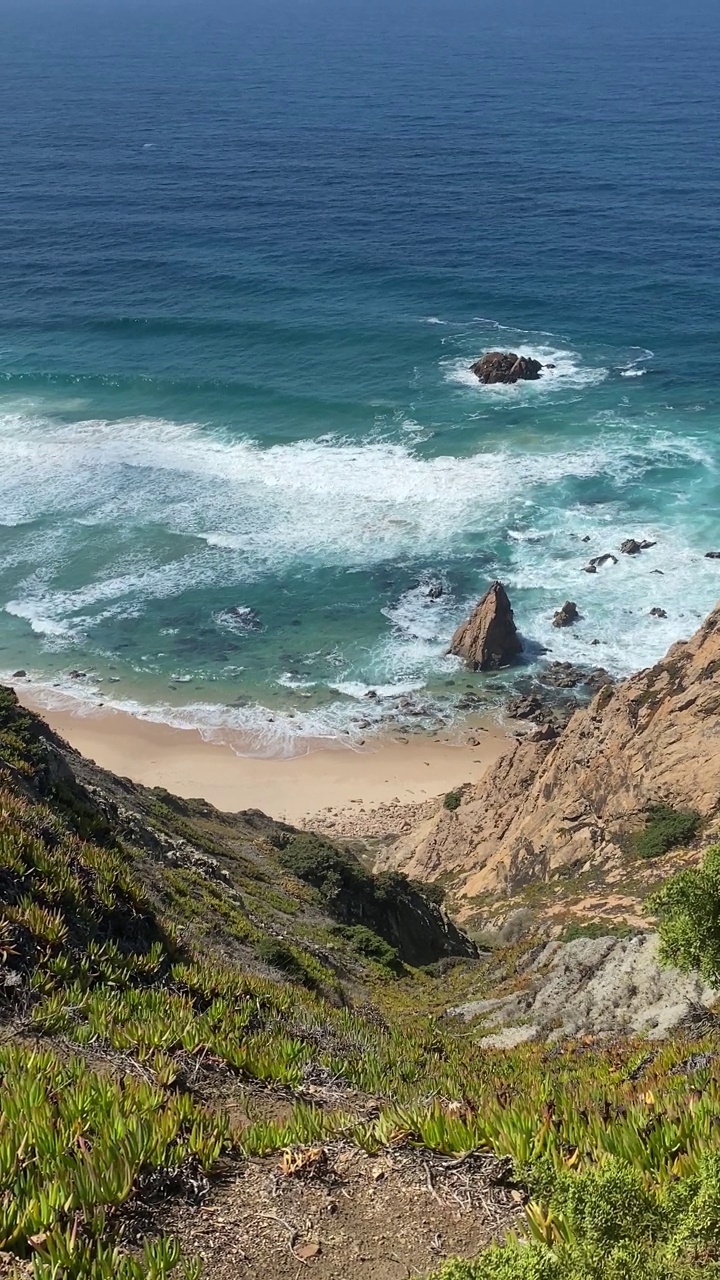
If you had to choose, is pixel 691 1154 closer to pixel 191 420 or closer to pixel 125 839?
pixel 125 839

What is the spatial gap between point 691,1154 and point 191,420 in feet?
231

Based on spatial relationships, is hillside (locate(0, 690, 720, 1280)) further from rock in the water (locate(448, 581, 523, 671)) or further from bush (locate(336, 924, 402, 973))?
rock in the water (locate(448, 581, 523, 671))

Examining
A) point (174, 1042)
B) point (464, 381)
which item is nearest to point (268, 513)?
point (464, 381)

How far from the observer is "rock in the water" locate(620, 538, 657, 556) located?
2153 inches

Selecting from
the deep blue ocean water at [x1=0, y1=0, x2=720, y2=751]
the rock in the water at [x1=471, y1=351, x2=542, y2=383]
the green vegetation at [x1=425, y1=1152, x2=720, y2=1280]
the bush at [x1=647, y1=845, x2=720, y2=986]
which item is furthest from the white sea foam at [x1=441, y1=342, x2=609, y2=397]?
the green vegetation at [x1=425, y1=1152, x2=720, y2=1280]

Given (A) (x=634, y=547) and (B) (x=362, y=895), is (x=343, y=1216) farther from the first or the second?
(A) (x=634, y=547)

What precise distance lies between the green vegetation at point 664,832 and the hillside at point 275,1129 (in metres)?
14.1

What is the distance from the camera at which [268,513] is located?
6169cm

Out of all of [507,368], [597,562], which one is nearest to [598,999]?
[597,562]

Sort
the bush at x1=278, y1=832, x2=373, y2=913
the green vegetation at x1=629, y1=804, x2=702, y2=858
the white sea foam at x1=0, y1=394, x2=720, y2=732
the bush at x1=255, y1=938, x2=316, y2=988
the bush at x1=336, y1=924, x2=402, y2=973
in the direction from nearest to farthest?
the bush at x1=255, y1=938, x2=316, y2=988, the bush at x1=336, y1=924, x2=402, y2=973, the green vegetation at x1=629, y1=804, x2=702, y2=858, the bush at x1=278, y1=832, x2=373, y2=913, the white sea foam at x1=0, y1=394, x2=720, y2=732

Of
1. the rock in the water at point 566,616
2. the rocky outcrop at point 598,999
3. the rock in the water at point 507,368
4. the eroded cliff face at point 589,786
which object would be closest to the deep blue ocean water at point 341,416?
the rock in the water at point 566,616

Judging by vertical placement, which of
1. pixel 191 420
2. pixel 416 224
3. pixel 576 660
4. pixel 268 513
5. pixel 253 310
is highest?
pixel 416 224

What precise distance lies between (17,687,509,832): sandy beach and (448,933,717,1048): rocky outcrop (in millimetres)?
22662

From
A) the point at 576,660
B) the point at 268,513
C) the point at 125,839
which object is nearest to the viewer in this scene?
the point at 125,839
